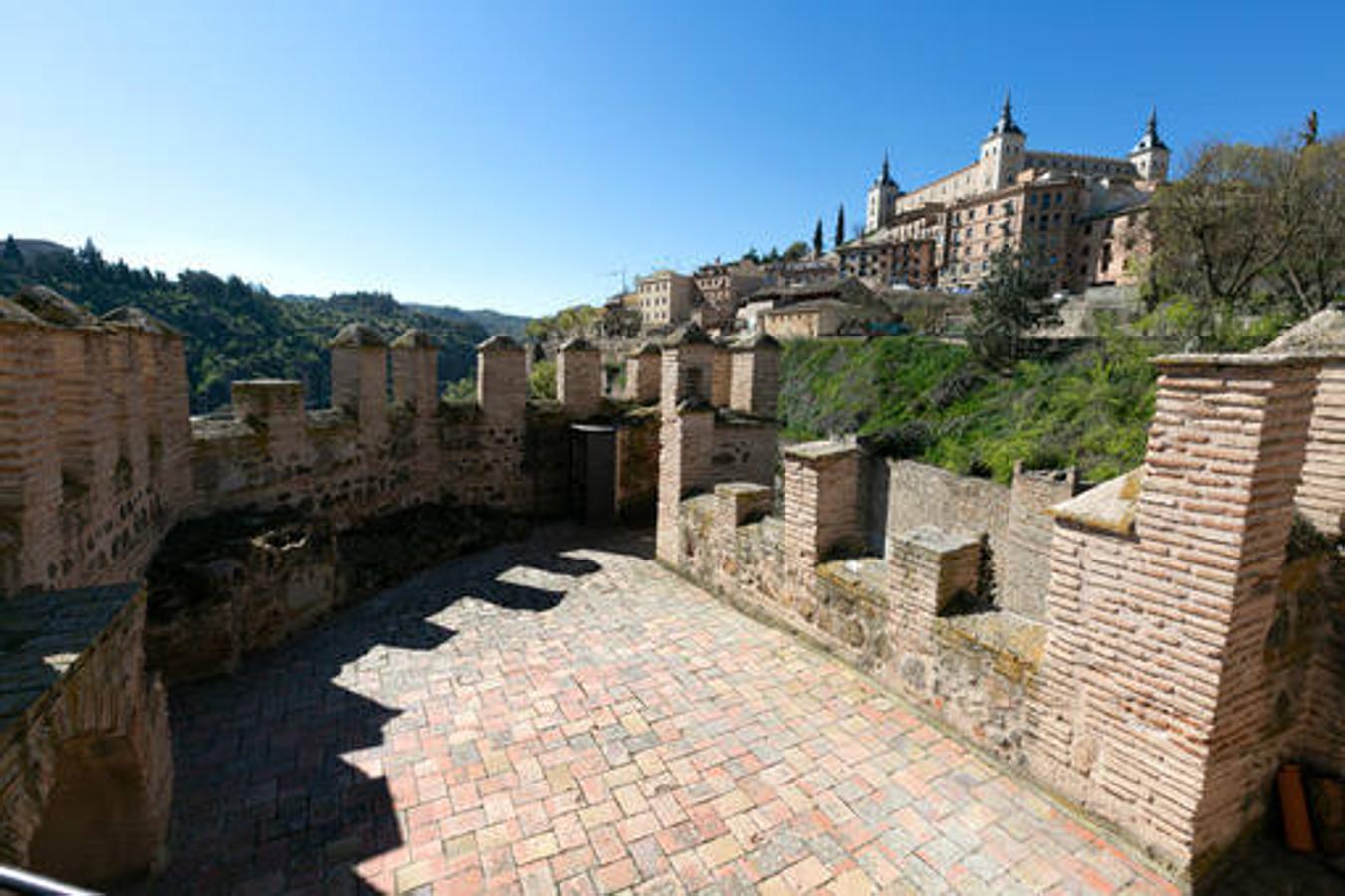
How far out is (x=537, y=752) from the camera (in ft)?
14.5

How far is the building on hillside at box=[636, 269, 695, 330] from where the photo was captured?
73.8 metres

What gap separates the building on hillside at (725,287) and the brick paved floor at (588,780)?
59878 millimetres

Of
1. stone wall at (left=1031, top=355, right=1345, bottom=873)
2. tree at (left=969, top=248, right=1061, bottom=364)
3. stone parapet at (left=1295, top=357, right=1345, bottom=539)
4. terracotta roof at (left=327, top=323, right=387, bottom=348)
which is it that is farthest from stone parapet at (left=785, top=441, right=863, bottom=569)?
tree at (left=969, top=248, right=1061, bottom=364)

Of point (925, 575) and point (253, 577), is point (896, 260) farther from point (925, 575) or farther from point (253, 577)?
point (253, 577)

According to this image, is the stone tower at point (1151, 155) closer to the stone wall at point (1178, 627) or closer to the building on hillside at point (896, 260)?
the building on hillside at point (896, 260)

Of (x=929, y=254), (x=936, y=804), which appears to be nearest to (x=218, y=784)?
(x=936, y=804)

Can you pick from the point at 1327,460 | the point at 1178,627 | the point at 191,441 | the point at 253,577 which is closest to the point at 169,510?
the point at 191,441

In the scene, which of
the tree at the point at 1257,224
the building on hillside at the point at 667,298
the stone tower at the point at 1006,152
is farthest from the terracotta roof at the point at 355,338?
the stone tower at the point at 1006,152

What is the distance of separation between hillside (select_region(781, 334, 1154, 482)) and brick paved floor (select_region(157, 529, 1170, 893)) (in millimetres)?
17133

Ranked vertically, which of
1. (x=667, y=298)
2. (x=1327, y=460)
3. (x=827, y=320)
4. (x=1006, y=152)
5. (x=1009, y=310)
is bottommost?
(x=1327, y=460)

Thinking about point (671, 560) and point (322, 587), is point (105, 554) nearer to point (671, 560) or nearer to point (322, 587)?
point (322, 587)

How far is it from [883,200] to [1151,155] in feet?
105

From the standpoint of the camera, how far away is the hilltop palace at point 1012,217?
56469 mm

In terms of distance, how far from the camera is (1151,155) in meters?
76.5
